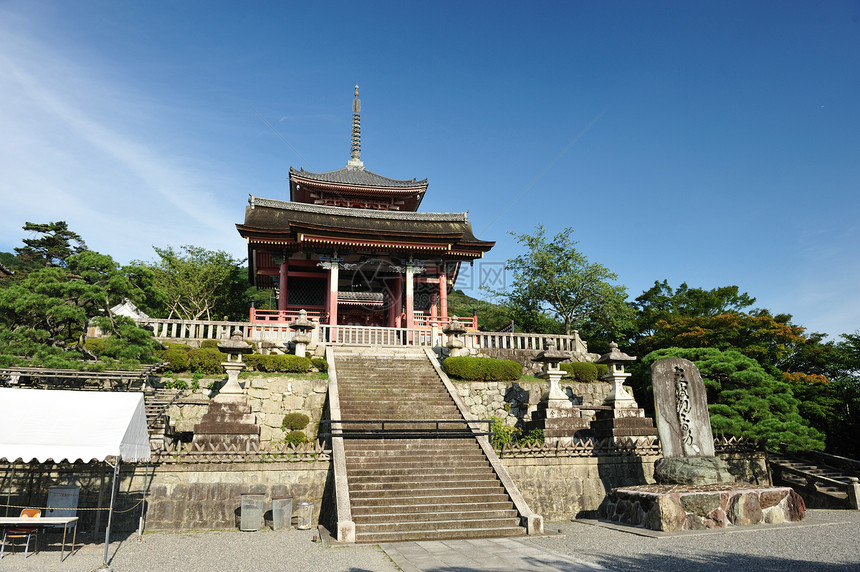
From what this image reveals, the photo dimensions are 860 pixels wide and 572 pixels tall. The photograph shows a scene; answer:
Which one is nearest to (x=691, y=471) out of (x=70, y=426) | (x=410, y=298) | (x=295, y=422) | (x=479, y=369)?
(x=479, y=369)

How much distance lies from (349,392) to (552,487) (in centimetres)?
640

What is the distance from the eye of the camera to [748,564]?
7.42 metres

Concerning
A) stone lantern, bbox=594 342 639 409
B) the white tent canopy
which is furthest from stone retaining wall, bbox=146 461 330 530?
stone lantern, bbox=594 342 639 409

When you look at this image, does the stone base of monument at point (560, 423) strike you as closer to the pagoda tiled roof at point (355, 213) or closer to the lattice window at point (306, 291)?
the pagoda tiled roof at point (355, 213)

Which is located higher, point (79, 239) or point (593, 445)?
point (79, 239)

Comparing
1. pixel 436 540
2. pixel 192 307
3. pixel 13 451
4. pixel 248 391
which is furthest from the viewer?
pixel 192 307

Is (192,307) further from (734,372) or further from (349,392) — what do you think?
(734,372)

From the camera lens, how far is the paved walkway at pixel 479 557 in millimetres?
7469

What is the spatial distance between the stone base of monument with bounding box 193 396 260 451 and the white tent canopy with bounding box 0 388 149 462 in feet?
8.92

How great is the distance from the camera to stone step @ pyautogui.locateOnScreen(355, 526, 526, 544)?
9578mm

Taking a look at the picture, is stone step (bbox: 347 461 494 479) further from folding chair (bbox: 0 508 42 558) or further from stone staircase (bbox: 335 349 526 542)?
folding chair (bbox: 0 508 42 558)

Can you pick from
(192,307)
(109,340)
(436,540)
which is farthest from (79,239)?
(436,540)

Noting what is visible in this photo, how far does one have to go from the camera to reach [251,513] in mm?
10758

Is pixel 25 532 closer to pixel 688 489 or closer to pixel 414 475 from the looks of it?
pixel 414 475
